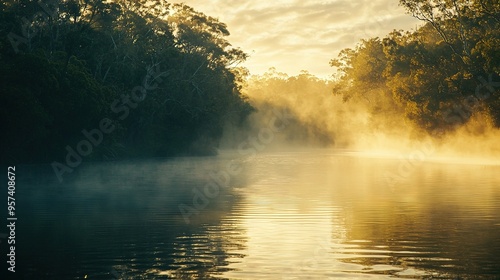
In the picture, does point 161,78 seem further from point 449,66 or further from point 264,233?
point 264,233

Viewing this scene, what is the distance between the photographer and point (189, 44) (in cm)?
10094

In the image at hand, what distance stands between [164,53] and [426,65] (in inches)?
1183

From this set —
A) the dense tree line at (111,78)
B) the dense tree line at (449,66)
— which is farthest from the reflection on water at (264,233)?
the dense tree line at (449,66)

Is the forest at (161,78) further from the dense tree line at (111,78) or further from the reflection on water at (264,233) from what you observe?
the reflection on water at (264,233)

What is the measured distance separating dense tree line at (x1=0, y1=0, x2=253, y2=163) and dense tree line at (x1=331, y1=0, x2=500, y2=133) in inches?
995

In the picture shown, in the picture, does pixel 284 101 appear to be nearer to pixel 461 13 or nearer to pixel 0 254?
pixel 461 13

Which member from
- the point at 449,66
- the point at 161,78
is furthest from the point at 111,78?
the point at 449,66

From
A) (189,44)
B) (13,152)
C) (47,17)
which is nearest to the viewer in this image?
(13,152)

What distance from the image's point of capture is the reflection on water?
49.4 feet

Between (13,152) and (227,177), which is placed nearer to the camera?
(227,177)

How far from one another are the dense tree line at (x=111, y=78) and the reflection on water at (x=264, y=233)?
18228 mm

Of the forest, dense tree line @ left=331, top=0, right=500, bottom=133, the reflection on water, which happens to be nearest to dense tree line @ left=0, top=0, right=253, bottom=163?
the forest

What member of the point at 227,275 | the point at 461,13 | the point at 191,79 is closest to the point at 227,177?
the point at 461,13

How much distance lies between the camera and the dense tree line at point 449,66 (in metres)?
64.9
